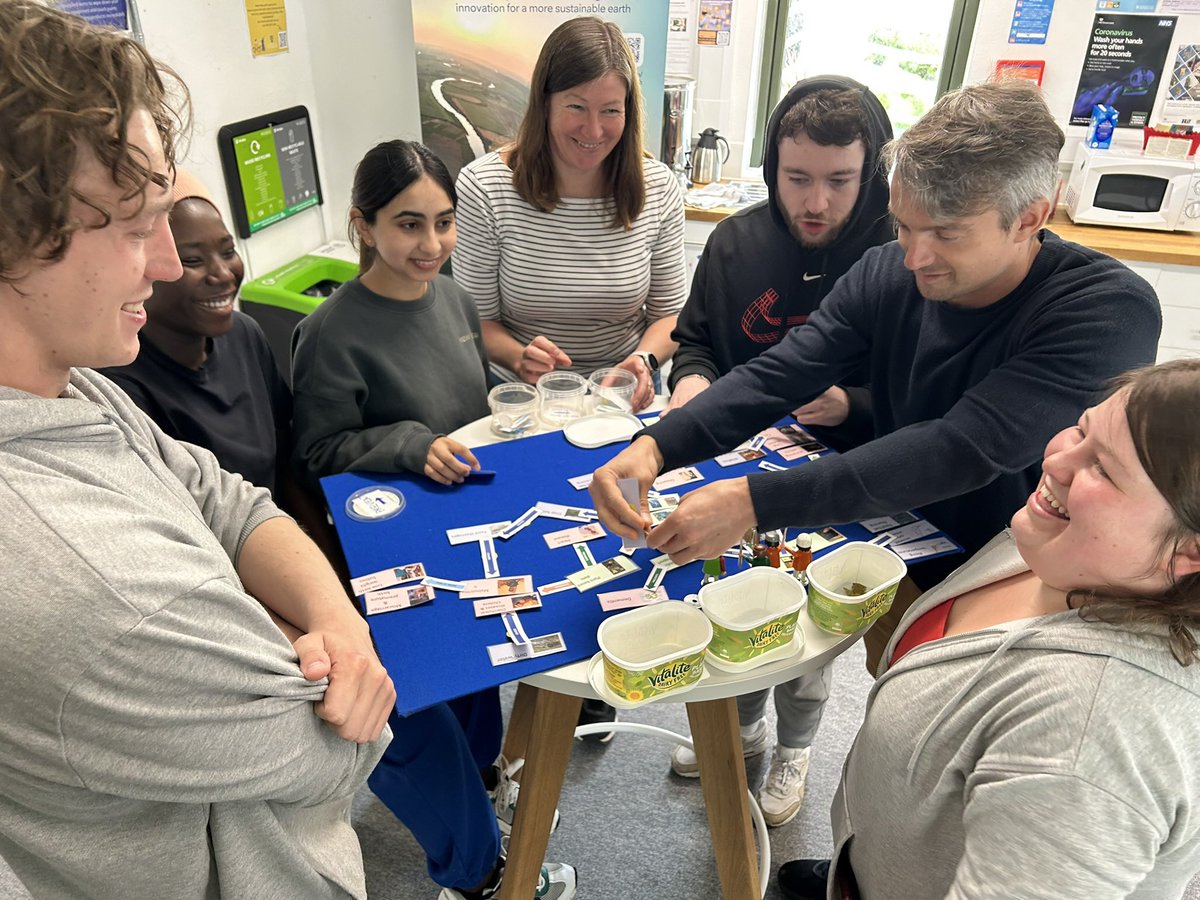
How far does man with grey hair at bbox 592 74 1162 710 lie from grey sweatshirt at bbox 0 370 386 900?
666 millimetres

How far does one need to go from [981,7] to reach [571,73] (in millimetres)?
2409

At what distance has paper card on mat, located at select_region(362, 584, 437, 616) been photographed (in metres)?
1.28

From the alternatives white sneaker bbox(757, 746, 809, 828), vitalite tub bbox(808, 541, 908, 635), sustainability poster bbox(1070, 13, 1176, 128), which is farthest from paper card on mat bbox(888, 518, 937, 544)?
sustainability poster bbox(1070, 13, 1176, 128)

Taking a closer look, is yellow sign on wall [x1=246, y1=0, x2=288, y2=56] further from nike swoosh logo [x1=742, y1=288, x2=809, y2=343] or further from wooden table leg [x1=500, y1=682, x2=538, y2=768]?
wooden table leg [x1=500, y1=682, x2=538, y2=768]

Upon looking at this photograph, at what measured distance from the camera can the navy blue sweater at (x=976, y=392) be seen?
1251 mm

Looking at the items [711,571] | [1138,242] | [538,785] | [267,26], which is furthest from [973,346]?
[267,26]

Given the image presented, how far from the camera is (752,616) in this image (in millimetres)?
1299

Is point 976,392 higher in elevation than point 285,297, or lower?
higher

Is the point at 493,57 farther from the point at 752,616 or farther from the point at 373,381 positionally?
the point at 752,616

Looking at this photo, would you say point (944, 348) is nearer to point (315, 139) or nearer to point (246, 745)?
point (246, 745)

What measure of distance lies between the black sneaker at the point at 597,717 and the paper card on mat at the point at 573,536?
2.82 ft

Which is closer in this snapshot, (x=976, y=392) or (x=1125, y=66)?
(x=976, y=392)

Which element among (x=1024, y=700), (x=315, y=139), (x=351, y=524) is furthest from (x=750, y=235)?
(x=315, y=139)

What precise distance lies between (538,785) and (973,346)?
108 cm
